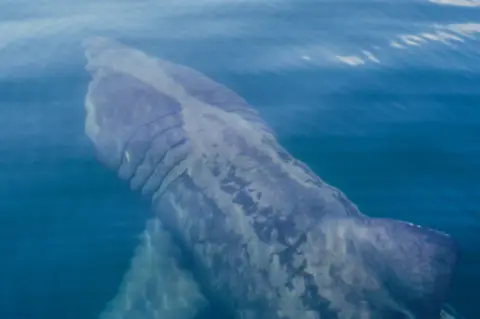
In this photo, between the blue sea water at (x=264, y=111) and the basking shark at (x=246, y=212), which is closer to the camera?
the basking shark at (x=246, y=212)

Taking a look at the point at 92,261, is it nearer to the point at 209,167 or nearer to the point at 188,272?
the point at 188,272

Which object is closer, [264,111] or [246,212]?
[246,212]

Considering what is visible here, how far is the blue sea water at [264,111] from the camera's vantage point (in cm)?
545

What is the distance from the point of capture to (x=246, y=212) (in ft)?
15.9

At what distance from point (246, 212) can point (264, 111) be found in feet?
6.78

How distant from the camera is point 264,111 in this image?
6723mm

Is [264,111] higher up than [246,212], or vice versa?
[246,212]

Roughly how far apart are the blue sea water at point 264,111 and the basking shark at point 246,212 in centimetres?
39

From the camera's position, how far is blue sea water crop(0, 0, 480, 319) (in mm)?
5445

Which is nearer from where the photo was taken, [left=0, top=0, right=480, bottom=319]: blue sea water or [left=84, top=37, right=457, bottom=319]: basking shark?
[left=84, top=37, right=457, bottom=319]: basking shark

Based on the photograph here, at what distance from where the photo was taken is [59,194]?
590cm

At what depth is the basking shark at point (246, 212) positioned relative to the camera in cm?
396

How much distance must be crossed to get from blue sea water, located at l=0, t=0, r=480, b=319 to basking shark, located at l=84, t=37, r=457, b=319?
0.39 meters

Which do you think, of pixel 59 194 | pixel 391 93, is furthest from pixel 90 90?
pixel 391 93
